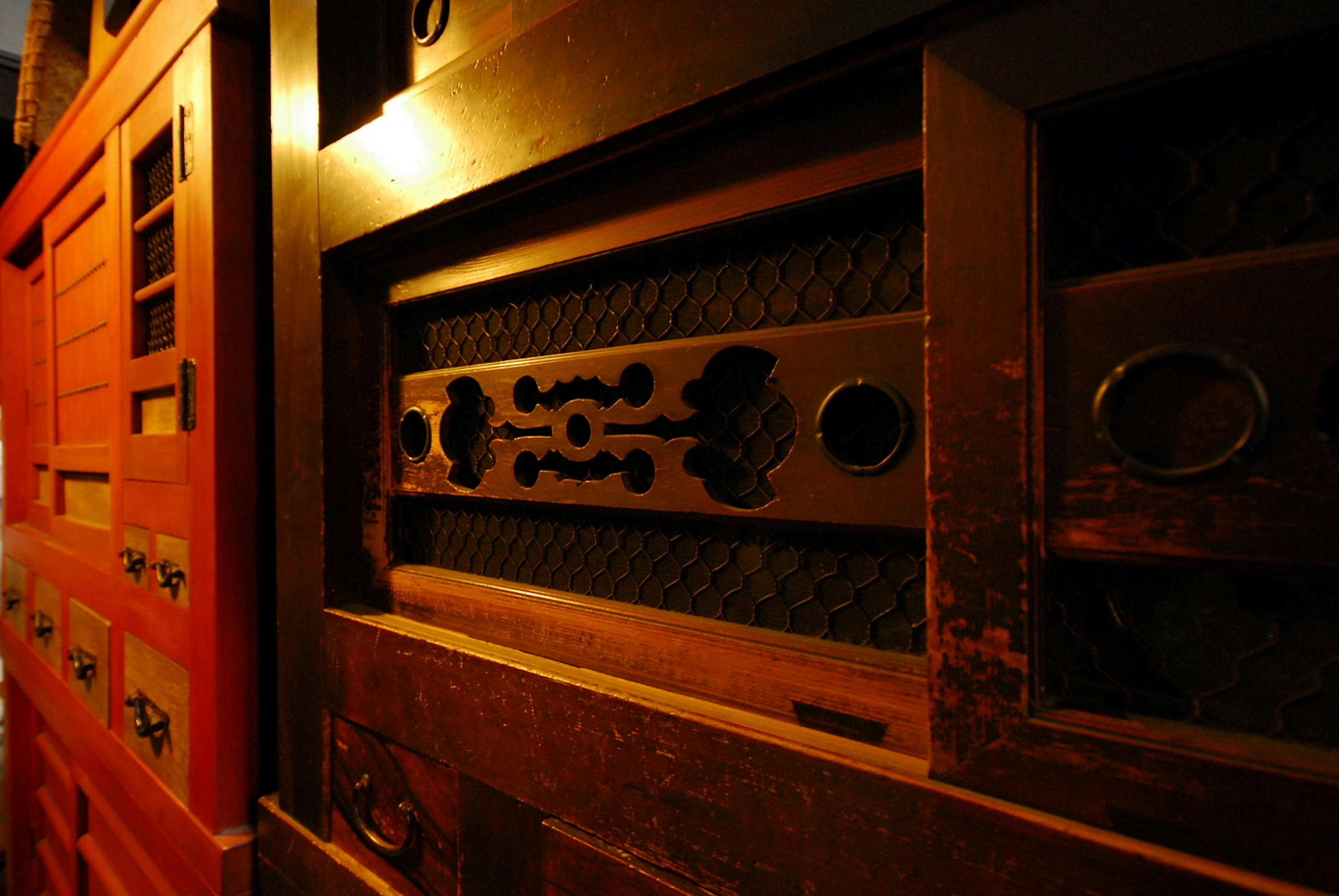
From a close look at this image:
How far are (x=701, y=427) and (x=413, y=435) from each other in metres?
0.52

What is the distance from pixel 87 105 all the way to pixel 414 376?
1.33 meters

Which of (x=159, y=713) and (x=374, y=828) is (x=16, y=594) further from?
(x=374, y=828)

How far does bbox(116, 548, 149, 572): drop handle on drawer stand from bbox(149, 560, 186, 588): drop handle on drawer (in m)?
0.10

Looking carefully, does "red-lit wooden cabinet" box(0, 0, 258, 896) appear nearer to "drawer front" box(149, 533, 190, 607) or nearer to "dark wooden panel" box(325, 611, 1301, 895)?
"drawer front" box(149, 533, 190, 607)

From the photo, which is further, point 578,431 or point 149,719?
point 149,719

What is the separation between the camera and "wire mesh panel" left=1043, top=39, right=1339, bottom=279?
41cm

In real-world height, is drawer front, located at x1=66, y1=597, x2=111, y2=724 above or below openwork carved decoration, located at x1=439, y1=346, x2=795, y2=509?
Answer: below

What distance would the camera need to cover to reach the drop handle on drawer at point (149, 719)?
1.28 metres

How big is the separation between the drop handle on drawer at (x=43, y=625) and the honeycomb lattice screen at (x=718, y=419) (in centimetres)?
172

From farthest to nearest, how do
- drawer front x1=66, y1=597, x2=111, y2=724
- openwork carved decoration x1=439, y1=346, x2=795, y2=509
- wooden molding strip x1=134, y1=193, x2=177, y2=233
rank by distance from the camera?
drawer front x1=66, y1=597, x2=111, y2=724, wooden molding strip x1=134, y1=193, x2=177, y2=233, openwork carved decoration x1=439, y1=346, x2=795, y2=509

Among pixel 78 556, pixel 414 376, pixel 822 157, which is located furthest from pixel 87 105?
pixel 822 157

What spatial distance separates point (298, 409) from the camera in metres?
1.04

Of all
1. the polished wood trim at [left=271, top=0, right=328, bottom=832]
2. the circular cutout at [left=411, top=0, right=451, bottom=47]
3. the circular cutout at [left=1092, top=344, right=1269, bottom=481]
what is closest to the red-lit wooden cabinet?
the polished wood trim at [left=271, top=0, right=328, bottom=832]

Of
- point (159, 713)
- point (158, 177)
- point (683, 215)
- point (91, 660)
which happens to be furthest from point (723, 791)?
point (91, 660)
